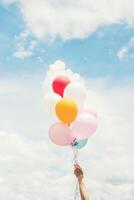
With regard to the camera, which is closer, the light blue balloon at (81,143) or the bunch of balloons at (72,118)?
the bunch of balloons at (72,118)

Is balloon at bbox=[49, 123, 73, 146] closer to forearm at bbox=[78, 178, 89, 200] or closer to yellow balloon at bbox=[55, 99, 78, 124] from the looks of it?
yellow balloon at bbox=[55, 99, 78, 124]

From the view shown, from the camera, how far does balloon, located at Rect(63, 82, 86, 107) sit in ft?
40.4

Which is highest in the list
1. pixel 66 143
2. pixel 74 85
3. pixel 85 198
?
pixel 74 85

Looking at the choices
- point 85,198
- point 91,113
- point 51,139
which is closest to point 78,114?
point 91,113

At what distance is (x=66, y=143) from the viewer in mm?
11883

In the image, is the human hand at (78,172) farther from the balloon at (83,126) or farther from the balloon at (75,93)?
the balloon at (75,93)

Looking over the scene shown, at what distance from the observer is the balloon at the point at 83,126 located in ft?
38.4

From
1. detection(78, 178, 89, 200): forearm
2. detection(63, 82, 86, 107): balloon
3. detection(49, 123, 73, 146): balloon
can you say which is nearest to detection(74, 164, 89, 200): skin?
detection(78, 178, 89, 200): forearm

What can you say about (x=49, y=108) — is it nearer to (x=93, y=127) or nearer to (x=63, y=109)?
(x=63, y=109)

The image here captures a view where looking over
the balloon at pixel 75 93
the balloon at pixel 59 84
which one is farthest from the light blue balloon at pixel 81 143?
the balloon at pixel 59 84

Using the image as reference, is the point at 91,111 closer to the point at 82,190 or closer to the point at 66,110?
the point at 66,110

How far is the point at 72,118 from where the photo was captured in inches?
466

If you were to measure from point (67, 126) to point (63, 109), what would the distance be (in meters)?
0.81

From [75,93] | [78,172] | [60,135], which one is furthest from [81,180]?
[75,93]
